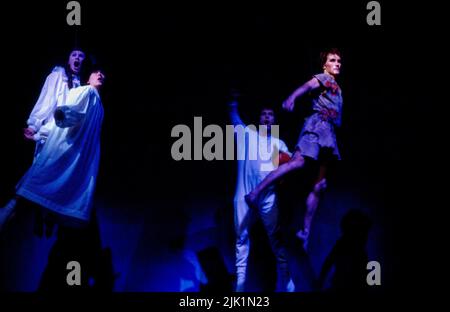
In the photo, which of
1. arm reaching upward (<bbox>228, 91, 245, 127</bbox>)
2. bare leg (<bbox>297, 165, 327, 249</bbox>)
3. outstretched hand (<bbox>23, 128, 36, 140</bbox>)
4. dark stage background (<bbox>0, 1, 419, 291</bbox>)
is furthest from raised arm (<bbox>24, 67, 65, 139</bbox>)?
bare leg (<bbox>297, 165, 327, 249</bbox>)

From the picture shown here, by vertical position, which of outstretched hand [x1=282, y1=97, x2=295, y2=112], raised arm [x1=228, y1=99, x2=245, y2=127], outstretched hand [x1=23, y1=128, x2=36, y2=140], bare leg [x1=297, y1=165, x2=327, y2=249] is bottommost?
bare leg [x1=297, y1=165, x2=327, y2=249]

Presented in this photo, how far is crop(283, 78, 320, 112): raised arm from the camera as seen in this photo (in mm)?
4297

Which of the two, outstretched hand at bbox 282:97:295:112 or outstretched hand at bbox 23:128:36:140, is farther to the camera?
outstretched hand at bbox 23:128:36:140

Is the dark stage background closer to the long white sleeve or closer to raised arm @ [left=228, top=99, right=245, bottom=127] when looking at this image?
raised arm @ [left=228, top=99, right=245, bottom=127]

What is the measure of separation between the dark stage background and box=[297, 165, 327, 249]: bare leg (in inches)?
36.0

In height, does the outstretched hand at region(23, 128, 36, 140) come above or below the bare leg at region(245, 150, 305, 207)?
above

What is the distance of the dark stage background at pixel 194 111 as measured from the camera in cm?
518

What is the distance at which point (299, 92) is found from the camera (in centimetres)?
442

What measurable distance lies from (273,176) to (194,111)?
149 cm

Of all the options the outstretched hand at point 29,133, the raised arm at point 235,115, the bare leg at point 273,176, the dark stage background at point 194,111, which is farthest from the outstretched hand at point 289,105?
the outstretched hand at point 29,133

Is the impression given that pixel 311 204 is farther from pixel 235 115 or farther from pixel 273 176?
pixel 235 115

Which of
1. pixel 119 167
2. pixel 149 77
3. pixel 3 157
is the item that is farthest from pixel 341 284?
pixel 3 157

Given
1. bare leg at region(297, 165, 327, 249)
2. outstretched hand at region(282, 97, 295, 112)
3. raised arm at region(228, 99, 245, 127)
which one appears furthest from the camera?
raised arm at region(228, 99, 245, 127)

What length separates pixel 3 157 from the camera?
5.11 meters
